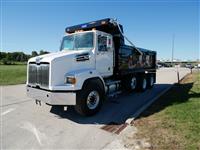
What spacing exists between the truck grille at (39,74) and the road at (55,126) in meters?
1.09

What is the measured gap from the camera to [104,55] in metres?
8.66

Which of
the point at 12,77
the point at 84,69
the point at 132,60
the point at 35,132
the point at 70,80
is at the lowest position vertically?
the point at 35,132

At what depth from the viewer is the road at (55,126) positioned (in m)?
5.00

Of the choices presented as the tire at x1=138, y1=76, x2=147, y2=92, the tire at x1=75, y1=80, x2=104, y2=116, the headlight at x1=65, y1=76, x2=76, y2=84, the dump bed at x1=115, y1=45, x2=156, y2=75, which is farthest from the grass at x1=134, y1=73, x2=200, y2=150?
the tire at x1=138, y1=76, x2=147, y2=92

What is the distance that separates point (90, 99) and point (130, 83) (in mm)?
4418

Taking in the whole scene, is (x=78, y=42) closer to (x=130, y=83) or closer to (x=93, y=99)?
(x=93, y=99)

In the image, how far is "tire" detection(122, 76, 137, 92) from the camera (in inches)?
436

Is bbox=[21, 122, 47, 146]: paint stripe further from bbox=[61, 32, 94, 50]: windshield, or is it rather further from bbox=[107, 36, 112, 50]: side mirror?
bbox=[107, 36, 112, 50]: side mirror

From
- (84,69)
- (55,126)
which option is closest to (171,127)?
(55,126)

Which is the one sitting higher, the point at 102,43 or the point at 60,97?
the point at 102,43

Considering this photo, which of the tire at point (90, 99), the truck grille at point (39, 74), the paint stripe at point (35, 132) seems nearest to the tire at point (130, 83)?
the tire at point (90, 99)

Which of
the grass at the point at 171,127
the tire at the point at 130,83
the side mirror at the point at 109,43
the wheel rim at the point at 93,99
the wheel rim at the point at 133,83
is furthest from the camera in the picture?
the wheel rim at the point at 133,83

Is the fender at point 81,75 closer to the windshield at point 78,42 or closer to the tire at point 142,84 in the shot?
the windshield at point 78,42

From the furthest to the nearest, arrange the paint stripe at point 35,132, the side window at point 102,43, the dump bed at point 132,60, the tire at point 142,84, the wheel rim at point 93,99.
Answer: the tire at point 142,84
the dump bed at point 132,60
the side window at point 102,43
the wheel rim at point 93,99
the paint stripe at point 35,132
